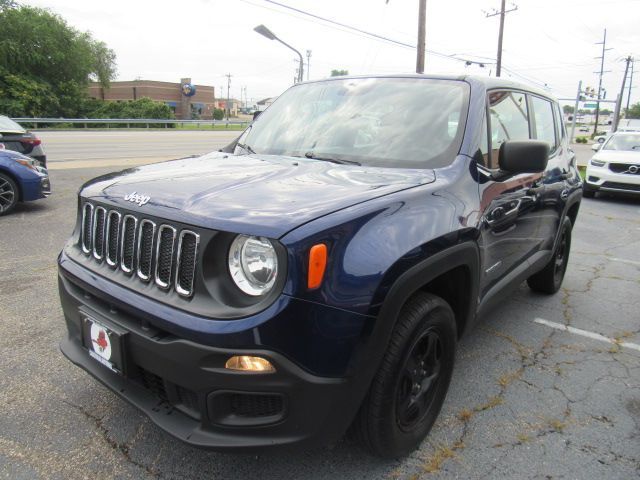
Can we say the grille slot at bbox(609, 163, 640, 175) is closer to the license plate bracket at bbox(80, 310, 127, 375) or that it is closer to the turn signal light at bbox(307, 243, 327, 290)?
the turn signal light at bbox(307, 243, 327, 290)

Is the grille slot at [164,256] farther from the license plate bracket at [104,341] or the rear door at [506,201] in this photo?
the rear door at [506,201]

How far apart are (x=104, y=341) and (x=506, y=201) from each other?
2.25 meters

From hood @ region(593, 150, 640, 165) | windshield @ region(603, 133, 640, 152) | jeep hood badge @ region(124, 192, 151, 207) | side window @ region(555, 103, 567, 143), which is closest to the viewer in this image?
jeep hood badge @ region(124, 192, 151, 207)

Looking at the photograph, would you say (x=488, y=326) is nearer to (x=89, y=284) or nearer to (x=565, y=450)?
(x=565, y=450)

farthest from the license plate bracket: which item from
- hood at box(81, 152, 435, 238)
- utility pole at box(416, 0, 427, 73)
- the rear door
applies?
utility pole at box(416, 0, 427, 73)

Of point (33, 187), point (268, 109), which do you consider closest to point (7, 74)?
point (33, 187)

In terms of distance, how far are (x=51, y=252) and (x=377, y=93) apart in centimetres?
410

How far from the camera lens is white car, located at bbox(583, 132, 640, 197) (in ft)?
35.4

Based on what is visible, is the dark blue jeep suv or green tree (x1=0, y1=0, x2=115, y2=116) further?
green tree (x1=0, y1=0, x2=115, y2=116)

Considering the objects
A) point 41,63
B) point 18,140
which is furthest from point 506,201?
point 41,63

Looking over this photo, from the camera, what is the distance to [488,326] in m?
3.98

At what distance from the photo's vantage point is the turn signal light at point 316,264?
172 cm

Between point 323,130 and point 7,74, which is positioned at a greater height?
point 7,74

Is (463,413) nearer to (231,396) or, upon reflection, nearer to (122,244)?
(231,396)
